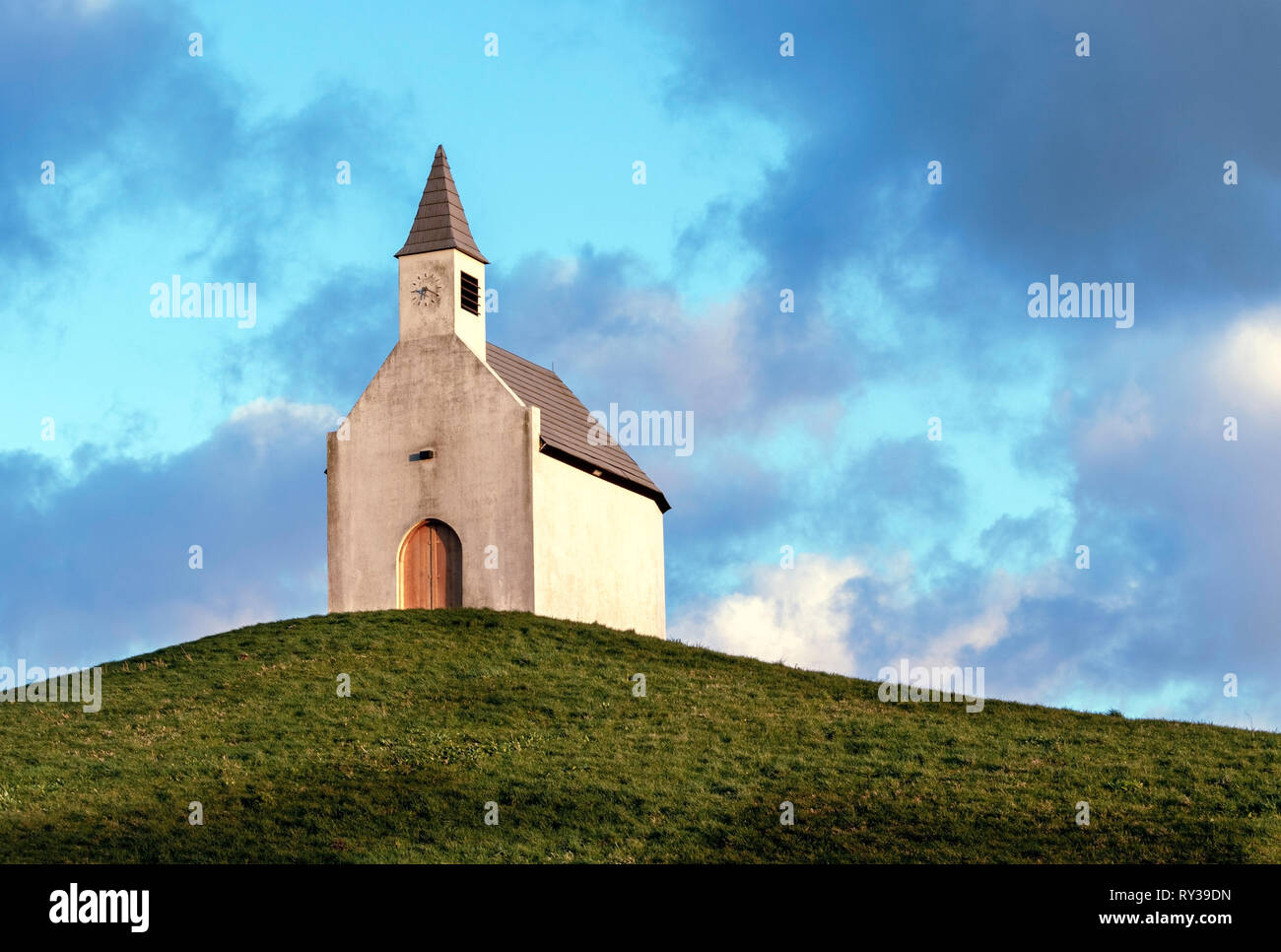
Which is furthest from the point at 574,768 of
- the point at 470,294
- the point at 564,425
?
the point at 470,294

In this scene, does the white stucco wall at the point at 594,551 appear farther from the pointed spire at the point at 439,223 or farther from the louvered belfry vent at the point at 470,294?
the pointed spire at the point at 439,223

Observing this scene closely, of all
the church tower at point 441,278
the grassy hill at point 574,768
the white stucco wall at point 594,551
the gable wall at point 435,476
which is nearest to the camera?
the grassy hill at point 574,768

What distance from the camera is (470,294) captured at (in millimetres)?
39344

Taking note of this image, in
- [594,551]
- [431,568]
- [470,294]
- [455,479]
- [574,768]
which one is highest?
[470,294]

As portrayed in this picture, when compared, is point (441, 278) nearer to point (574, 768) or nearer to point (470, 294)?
point (470, 294)

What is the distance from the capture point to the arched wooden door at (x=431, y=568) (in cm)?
3650

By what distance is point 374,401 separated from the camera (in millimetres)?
38594

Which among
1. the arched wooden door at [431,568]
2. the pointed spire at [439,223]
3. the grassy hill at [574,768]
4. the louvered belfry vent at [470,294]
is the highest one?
the pointed spire at [439,223]

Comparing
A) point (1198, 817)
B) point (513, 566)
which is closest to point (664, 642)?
point (513, 566)

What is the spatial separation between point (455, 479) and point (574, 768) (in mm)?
14796

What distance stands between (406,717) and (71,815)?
657cm

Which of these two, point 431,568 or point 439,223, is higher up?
point 439,223

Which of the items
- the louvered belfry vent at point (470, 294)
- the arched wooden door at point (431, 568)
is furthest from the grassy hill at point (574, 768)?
the louvered belfry vent at point (470, 294)

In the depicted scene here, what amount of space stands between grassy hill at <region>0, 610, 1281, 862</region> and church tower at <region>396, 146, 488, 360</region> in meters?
9.78
